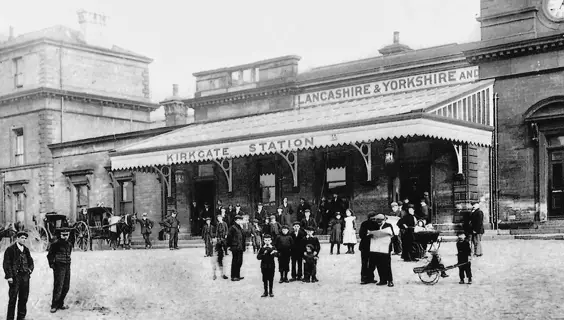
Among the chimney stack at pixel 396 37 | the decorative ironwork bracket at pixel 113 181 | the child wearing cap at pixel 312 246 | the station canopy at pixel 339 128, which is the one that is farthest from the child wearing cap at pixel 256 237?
the chimney stack at pixel 396 37

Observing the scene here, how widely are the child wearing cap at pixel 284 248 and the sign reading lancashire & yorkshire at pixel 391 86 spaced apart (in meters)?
13.9

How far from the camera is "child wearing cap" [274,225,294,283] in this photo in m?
18.6

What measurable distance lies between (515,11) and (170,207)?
15253 millimetres

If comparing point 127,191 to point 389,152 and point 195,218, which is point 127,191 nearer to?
point 195,218

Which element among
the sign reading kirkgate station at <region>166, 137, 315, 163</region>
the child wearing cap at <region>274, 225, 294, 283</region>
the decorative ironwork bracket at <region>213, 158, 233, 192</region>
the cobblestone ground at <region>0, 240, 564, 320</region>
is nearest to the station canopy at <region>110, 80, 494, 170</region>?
the sign reading kirkgate station at <region>166, 137, 315, 163</region>

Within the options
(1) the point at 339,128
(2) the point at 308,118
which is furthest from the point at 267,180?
(1) the point at 339,128

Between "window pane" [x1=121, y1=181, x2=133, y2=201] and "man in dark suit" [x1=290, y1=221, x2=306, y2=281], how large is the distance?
781 inches

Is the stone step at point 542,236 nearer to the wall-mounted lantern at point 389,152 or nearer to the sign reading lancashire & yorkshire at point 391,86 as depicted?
the wall-mounted lantern at point 389,152

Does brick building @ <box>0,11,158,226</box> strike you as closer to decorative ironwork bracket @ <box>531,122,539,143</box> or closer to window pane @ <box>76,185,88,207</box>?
window pane @ <box>76,185,88,207</box>

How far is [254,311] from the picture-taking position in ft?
49.8

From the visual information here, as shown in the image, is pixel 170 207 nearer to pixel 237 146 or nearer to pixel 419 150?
pixel 237 146

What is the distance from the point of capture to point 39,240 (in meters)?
32.5

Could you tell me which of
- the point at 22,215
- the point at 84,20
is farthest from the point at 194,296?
the point at 84,20

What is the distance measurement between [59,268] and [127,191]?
21.6 m
